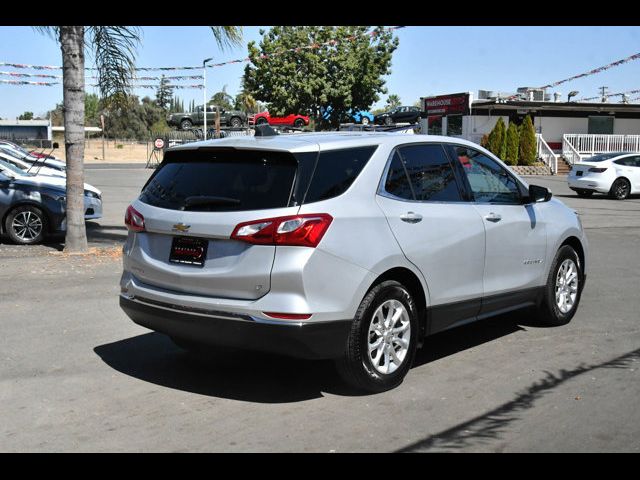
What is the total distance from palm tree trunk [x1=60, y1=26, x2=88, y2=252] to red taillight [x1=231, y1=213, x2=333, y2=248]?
23.7 ft

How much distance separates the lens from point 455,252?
5895mm

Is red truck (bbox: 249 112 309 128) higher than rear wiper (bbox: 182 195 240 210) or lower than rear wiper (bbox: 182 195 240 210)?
higher

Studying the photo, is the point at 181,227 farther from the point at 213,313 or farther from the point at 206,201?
the point at 213,313

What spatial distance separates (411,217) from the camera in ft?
18.2

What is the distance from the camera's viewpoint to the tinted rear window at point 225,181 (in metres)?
4.99

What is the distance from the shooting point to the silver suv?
4840 mm

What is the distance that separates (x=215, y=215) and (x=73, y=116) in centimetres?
716

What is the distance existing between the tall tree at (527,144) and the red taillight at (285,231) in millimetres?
34002

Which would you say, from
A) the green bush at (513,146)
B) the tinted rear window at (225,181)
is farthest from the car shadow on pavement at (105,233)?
the green bush at (513,146)

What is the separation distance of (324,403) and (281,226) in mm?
1247

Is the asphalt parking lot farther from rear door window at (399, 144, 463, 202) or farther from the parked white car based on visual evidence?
the parked white car

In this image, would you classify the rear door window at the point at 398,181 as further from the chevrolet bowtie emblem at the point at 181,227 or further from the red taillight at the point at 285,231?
the chevrolet bowtie emblem at the point at 181,227

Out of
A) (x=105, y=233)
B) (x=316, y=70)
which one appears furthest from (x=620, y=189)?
(x=316, y=70)

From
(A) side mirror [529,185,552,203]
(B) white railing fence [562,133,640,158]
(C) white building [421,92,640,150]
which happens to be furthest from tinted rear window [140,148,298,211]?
(C) white building [421,92,640,150]
